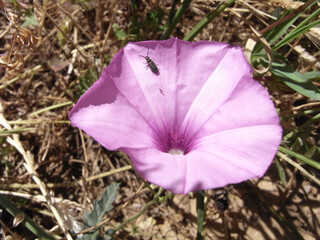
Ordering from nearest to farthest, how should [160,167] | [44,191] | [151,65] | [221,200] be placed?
[160,167]
[151,65]
[44,191]
[221,200]

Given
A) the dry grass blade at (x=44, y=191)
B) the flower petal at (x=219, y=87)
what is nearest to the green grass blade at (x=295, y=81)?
the flower petal at (x=219, y=87)

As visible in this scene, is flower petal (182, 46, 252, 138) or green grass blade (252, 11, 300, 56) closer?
flower petal (182, 46, 252, 138)

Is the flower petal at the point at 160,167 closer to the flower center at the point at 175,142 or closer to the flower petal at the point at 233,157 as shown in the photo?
the flower petal at the point at 233,157

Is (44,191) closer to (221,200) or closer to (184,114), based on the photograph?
(184,114)

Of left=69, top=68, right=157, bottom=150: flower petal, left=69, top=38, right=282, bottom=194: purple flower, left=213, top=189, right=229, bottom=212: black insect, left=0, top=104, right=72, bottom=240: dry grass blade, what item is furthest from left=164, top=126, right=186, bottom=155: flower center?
left=0, top=104, right=72, bottom=240: dry grass blade

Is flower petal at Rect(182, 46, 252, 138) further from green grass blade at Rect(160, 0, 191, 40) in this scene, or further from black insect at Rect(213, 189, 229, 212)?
black insect at Rect(213, 189, 229, 212)

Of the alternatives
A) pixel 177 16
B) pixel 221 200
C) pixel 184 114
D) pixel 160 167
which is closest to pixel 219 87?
pixel 184 114

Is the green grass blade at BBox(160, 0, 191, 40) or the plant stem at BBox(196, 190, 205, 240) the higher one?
the green grass blade at BBox(160, 0, 191, 40)

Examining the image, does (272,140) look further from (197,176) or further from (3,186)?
(3,186)
